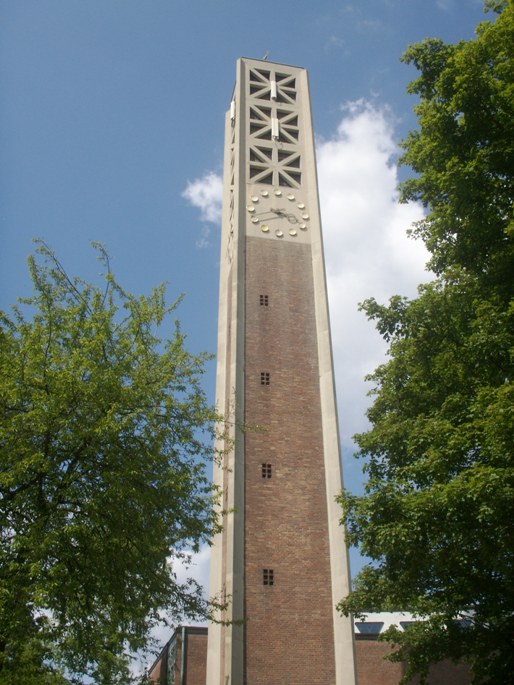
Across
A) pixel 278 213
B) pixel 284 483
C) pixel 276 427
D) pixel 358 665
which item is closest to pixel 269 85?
pixel 278 213

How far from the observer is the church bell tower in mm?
21797

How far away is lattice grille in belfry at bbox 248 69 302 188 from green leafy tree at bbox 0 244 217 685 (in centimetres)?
2154

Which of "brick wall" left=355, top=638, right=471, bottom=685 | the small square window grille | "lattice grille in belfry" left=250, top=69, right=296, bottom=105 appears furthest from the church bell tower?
"brick wall" left=355, top=638, right=471, bottom=685

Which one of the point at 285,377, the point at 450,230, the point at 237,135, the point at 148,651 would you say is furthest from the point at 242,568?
the point at 237,135

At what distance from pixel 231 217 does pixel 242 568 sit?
18416 millimetres

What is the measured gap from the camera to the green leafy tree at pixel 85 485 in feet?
38.4

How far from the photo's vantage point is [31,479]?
1247 cm

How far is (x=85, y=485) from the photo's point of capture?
42.1 ft

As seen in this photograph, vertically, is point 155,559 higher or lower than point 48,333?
lower

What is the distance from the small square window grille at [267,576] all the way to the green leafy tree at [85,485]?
7.91 m

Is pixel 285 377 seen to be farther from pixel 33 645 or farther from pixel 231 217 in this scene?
pixel 33 645

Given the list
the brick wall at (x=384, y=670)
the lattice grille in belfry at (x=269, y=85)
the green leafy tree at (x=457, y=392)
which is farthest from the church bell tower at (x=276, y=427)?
the brick wall at (x=384, y=670)

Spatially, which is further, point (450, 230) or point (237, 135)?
point (237, 135)

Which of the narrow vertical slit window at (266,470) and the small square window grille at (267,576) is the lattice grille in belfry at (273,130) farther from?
the small square window grille at (267,576)
